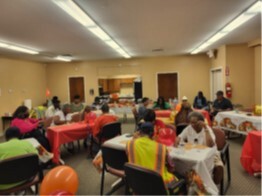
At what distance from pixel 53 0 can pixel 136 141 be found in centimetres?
215

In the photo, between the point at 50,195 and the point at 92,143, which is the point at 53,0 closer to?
the point at 50,195

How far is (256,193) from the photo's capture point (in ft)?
9.26

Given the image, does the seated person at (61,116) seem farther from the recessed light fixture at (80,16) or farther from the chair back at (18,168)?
the chair back at (18,168)

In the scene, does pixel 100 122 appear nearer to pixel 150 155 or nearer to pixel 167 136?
pixel 167 136

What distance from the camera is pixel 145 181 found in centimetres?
172

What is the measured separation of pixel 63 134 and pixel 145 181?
8.67 feet

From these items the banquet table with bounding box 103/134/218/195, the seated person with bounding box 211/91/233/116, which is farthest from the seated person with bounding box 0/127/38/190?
the seated person with bounding box 211/91/233/116

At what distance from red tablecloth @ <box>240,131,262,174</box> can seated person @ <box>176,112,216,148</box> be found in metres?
0.96

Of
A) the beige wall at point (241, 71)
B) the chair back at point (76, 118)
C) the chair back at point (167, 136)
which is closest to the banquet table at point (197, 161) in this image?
the chair back at point (167, 136)

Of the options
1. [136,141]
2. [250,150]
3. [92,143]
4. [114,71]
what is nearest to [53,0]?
[136,141]

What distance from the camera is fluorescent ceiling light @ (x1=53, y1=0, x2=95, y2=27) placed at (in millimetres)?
2798

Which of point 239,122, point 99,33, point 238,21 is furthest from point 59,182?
point 239,122

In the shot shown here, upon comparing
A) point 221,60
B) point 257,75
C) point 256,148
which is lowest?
point 256,148

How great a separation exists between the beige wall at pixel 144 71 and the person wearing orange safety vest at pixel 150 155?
24.8 ft
